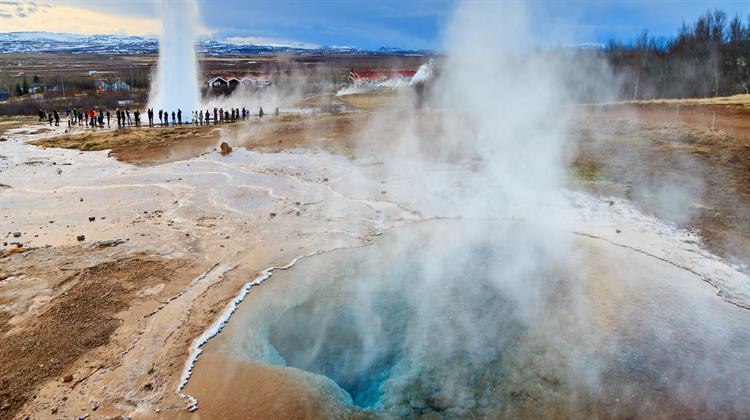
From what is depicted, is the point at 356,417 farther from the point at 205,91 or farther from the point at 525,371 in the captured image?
the point at 205,91

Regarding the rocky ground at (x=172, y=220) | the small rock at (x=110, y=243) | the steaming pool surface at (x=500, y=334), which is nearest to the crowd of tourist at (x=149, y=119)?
the rocky ground at (x=172, y=220)

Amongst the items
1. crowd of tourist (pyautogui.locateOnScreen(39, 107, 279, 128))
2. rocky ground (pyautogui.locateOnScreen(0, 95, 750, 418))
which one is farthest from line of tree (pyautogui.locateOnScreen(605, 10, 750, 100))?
crowd of tourist (pyautogui.locateOnScreen(39, 107, 279, 128))

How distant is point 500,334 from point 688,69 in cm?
3157

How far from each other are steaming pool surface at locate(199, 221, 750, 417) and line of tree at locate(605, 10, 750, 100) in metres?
24.4

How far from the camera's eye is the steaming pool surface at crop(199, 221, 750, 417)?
4.72 metres

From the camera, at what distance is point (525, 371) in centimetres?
504

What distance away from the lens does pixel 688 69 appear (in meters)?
30.0

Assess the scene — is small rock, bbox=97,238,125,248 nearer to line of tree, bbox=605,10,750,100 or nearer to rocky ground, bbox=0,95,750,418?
rocky ground, bbox=0,95,750,418

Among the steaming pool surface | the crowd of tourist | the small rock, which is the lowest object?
the steaming pool surface

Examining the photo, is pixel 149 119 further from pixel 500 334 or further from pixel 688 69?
pixel 688 69

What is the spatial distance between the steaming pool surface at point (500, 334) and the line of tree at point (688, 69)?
24352 millimetres

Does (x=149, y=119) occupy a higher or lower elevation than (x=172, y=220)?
higher

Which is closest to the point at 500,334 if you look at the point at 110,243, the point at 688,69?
the point at 110,243

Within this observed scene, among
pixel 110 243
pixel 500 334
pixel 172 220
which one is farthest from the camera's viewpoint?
pixel 172 220
